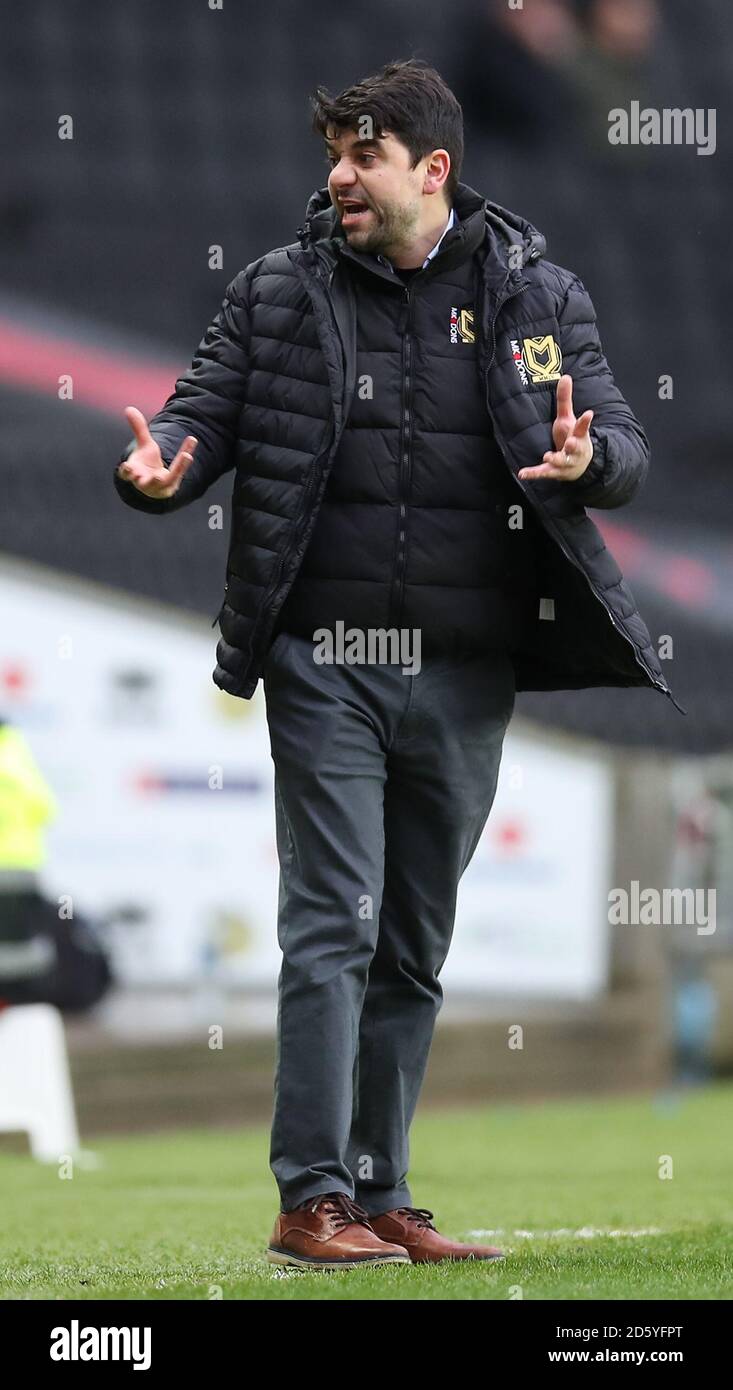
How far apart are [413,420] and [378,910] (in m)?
0.67

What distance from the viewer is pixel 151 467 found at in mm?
3004

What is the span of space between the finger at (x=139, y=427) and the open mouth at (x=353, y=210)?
40 cm

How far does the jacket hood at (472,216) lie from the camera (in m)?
3.14

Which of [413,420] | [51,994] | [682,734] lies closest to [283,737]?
[413,420]

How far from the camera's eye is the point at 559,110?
13.0 m

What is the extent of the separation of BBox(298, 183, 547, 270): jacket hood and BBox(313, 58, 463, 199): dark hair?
0.05 m

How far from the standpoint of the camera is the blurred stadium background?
7.83 m

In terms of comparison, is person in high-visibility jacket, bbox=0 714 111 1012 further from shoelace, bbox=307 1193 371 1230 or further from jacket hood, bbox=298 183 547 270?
shoelace, bbox=307 1193 371 1230
